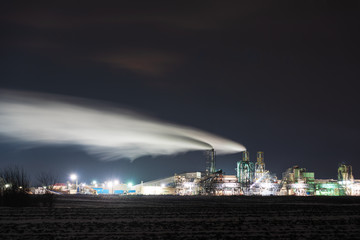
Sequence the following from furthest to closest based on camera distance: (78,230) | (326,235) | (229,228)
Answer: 1. (229,228)
2. (78,230)
3. (326,235)

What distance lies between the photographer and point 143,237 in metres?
27.2

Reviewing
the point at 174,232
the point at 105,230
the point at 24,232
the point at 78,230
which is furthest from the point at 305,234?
the point at 24,232

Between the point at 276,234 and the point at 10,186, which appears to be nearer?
the point at 276,234

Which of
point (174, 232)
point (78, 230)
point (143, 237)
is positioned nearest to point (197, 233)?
point (174, 232)

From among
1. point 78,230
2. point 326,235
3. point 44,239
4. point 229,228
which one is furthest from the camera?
point 229,228

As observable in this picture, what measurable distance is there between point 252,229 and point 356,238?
7.72 m

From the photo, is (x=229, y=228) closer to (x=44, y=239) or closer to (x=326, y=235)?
(x=326, y=235)

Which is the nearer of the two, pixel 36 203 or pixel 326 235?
pixel 326 235

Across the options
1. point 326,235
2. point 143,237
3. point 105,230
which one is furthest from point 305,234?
point 105,230

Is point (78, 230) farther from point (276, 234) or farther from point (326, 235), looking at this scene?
point (326, 235)

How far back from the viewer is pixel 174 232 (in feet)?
98.0

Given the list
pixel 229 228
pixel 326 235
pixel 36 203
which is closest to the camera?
pixel 326 235

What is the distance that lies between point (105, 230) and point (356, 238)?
1727 cm

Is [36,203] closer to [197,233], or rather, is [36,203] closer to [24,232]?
[24,232]
